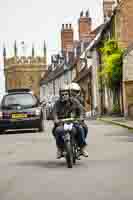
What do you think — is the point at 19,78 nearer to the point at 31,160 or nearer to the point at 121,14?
the point at 121,14

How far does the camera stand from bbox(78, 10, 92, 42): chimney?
277 ft

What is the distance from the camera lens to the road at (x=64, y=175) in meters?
9.70

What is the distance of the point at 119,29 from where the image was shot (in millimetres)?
55625

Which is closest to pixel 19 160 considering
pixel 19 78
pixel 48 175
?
pixel 48 175

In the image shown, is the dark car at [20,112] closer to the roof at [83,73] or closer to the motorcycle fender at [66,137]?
the motorcycle fender at [66,137]

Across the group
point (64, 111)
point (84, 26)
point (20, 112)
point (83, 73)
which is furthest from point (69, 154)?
point (84, 26)

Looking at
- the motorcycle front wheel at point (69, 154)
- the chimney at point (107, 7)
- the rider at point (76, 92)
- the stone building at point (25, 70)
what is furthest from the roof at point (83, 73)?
the stone building at point (25, 70)

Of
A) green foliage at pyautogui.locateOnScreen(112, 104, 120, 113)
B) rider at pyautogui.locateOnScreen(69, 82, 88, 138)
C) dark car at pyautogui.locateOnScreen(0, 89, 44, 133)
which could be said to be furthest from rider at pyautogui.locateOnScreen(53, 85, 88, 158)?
green foliage at pyautogui.locateOnScreen(112, 104, 120, 113)

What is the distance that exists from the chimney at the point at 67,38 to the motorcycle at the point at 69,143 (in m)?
81.4

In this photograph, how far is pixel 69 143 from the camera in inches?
532

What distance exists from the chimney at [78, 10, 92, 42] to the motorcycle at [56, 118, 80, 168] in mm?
70540

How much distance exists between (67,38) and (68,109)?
8395 centimetres

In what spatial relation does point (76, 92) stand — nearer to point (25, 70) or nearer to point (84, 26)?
point (84, 26)

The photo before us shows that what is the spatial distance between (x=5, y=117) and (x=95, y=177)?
55.0 feet
